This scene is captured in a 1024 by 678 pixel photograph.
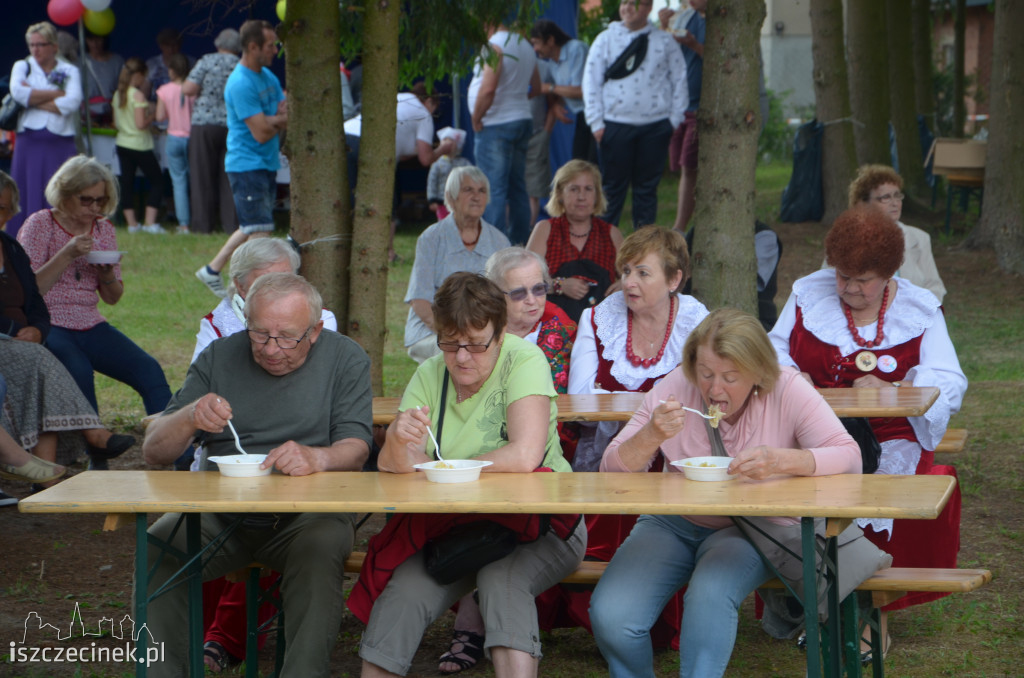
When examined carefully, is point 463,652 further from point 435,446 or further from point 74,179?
point 74,179

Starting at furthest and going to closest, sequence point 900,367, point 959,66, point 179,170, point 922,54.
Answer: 1. point 959,66
2. point 922,54
3. point 179,170
4. point 900,367

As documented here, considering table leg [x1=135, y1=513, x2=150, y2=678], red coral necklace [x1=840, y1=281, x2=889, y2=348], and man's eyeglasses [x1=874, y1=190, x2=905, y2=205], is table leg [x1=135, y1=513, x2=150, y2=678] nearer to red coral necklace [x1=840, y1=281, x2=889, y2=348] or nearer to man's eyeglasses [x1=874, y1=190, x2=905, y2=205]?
red coral necklace [x1=840, y1=281, x2=889, y2=348]

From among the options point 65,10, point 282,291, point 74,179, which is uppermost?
point 65,10

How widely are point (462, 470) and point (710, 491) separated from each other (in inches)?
24.8

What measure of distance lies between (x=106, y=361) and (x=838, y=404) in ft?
11.6

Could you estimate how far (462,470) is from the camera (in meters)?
3.05

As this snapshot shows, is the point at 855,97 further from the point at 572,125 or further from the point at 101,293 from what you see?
the point at 101,293

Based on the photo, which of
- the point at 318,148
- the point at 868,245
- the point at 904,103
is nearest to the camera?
the point at 868,245

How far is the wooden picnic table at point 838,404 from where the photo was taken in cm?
362

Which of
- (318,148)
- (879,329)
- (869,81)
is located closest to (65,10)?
(318,148)

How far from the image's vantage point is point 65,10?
38.3 feet

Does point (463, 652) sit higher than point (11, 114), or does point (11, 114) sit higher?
point (11, 114)

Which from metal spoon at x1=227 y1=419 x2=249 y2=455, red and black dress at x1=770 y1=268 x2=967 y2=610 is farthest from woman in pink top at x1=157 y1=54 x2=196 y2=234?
metal spoon at x1=227 y1=419 x2=249 y2=455

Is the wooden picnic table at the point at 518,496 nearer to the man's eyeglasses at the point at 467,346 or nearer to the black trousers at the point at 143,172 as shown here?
the man's eyeglasses at the point at 467,346
